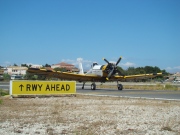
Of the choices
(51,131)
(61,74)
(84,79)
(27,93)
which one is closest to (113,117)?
(51,131)

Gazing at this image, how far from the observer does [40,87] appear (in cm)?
2170

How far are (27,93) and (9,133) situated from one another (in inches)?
513

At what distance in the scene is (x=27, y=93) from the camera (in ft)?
69.4

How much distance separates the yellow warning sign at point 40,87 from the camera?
68.2 ft

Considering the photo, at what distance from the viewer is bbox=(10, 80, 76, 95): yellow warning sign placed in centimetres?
2080

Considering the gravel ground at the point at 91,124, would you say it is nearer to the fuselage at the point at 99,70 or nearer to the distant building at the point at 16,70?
the fuselage at the point at 99,70

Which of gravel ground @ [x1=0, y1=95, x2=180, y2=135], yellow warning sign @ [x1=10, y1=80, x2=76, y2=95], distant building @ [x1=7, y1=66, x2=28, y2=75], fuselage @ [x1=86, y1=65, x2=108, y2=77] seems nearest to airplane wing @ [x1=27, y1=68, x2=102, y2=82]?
fuselage @ [x1=86, y1=65, x2=108, y2=77]

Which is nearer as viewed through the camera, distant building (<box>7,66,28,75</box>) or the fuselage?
the fuselage

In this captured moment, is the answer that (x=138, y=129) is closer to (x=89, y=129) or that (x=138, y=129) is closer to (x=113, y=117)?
(x=89, y=129)

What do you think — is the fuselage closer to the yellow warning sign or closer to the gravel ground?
the yellow warning sign

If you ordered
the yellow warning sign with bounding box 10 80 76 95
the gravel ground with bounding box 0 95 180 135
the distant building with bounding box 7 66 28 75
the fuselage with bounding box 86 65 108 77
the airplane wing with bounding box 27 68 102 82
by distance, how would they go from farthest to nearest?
the distant building with bounding box 7 66 28 75 < the fuselage with bounding box 86 65 108 77 < the airplane wing with bounding box 27 68 102 82 < the yellow warning sign with bounding box 10 80 76 95 < the gravel ground with bounding box 0 95 180 135

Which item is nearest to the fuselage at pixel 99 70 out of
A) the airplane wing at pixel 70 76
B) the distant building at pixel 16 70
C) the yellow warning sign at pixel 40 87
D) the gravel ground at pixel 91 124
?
the airplane wing at pixel 70 76

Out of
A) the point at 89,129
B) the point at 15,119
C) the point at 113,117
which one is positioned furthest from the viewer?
the point at 113,117

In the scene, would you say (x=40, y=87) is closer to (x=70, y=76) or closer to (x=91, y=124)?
(x=91, y=124)
